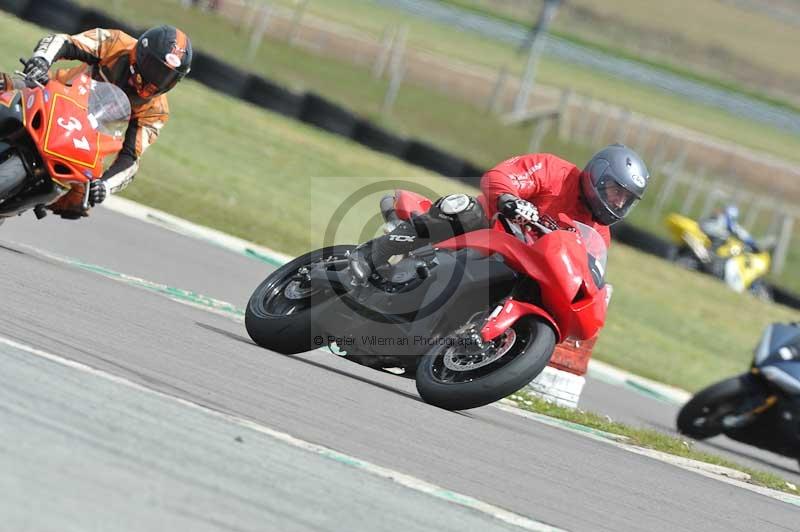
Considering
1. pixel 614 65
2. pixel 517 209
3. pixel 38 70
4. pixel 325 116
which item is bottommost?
pixel 614 65

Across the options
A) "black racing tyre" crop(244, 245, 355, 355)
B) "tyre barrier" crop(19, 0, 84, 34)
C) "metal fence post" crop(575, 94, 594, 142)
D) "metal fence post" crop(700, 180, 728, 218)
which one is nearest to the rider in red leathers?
"black racing tyre" crop(244, 245, 355, 355)

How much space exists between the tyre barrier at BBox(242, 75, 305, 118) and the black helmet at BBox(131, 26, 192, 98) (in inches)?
581

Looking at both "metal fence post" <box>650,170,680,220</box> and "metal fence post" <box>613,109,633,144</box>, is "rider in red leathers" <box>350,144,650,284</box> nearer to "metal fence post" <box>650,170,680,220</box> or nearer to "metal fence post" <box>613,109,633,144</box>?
"metal fence post" <box>650,170,680,220</box>

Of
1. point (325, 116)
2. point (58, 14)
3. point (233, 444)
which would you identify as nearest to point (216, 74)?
point (325, 116)

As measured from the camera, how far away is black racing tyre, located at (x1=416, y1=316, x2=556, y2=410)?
7.12m

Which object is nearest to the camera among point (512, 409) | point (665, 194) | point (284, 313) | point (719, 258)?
point (284, 313)

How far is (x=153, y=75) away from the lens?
890 centimetres

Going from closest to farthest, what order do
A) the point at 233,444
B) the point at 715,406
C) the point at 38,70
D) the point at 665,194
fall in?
the point at 233,444
the point at 38,70
the point at 715,406
the point at 665,194

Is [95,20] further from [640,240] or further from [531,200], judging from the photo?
[531,200]

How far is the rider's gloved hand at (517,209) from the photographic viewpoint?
298 inches

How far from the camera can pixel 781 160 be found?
147 feet

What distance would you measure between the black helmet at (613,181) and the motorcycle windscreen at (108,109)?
257 cm

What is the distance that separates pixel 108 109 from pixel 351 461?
3.67 metres

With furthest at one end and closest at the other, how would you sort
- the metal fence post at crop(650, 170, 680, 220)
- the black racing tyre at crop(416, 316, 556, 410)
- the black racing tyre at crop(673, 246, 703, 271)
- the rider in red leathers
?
the metal fence post at crop(650, 170, 680, 220)
the black racing tyre at crop(673, 246, 703, 271)
the rider in red leathers
the black racing tyre at crop(416, 316, 556, 410)
